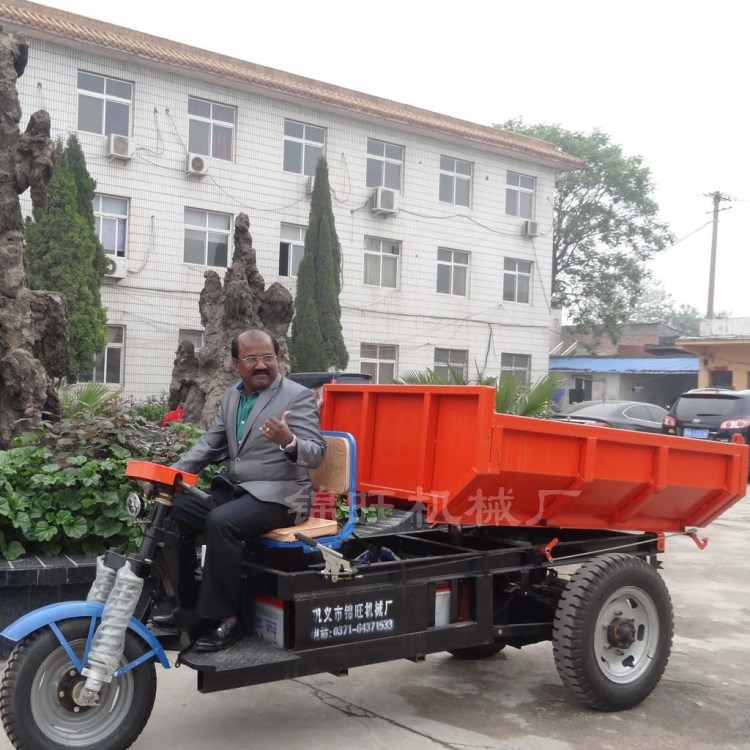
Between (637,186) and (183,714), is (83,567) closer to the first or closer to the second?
(183,714)

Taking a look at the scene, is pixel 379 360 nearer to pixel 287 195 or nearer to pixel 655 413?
pixel 287 195

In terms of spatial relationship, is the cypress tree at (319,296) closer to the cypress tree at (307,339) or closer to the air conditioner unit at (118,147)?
the cypress tree at (307,339)

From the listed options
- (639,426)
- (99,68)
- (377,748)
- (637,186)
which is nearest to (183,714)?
(377,748)

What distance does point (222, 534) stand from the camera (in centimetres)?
400

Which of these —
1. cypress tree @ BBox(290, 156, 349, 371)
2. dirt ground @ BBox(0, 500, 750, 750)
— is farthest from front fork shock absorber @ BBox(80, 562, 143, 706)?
cypress tree @ BBox(290, 156, 349, 371)

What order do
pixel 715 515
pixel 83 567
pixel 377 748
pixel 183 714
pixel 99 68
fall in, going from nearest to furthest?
pixel 377 748
pixel 183 714
pixel 83 567
pixel 715 515
pixel 99 68

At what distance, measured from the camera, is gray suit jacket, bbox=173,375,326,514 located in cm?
422

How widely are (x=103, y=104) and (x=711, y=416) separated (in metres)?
15.3

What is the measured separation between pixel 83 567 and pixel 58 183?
15.3 meters

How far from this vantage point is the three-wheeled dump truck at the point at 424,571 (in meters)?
3.78

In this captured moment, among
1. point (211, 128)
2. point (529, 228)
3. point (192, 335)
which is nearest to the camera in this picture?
point (192, 335)

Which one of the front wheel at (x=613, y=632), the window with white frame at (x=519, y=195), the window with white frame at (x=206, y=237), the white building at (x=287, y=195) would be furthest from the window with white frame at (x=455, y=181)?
the front wheel at (x=613, y=632)

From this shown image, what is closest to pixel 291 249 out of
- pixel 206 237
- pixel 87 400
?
pixel 206 237

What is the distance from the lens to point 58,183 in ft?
61.7
